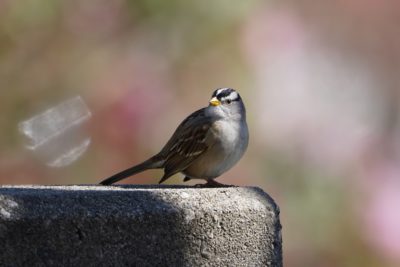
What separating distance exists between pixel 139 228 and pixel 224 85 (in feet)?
10.4

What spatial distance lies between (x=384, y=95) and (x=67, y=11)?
5.75 feet

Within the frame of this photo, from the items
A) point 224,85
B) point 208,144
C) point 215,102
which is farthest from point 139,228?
point 224,85

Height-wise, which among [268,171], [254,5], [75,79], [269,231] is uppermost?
[254,5]

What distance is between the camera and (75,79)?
5.91 meters

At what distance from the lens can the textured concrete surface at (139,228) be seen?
2775 mm

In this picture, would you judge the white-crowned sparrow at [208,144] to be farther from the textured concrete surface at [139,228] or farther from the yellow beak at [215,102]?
the textured concrete surface at [139,228]

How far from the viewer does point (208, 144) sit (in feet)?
15.4

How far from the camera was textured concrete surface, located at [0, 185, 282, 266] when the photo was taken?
109 inches

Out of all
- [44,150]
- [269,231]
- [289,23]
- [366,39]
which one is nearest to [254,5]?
[289,23]

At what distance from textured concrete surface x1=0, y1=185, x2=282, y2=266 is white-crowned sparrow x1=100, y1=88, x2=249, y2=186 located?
135 cm

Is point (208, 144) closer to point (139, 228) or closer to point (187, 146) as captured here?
point (187, 146)

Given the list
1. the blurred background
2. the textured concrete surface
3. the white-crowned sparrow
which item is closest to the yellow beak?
the white-crowned sparrow

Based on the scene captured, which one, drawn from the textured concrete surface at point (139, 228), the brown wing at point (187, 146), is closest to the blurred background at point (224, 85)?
the brown wing at point (187, 146)

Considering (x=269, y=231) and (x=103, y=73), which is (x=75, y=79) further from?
(x=269, y=231)
